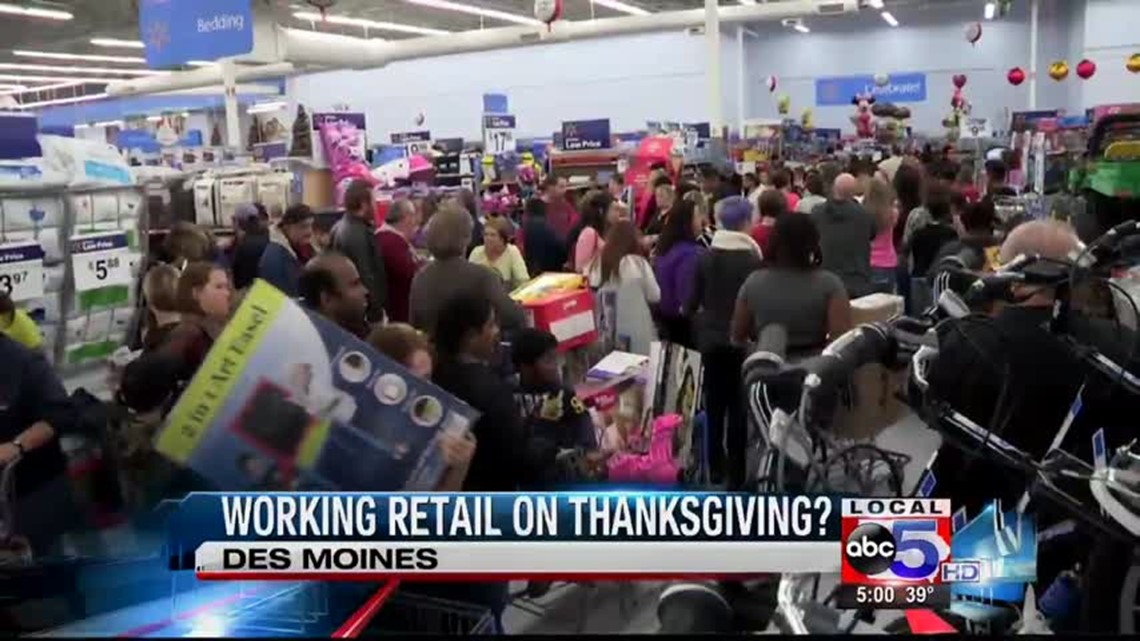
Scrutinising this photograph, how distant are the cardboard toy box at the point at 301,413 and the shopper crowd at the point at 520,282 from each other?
0.22 feet

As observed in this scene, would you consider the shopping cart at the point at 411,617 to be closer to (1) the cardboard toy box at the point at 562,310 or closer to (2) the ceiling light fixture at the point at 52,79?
(1) the cardboard toy box at the point at 562,310

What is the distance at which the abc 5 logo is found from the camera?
5.43 feet

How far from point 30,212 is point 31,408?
229 cm

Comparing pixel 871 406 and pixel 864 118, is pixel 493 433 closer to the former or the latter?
pixel 871 406

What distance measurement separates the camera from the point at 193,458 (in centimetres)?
167

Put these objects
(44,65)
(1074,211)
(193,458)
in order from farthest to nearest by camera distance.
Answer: (44,65) → (1074,211) → (193,458)

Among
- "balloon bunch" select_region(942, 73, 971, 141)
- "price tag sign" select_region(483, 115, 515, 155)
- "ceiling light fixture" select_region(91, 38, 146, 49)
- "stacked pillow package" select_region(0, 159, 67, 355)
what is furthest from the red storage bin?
"ceiling light fixture" select_region(91, 38, 146, 49)

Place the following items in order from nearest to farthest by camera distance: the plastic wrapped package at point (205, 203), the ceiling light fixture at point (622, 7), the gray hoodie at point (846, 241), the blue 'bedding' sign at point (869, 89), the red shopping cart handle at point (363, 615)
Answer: the red shopping cart handle at point (363, 615)
the gray hoodie at point (846, 241)
the plastic wrapped package at point (205, 203)
the ceiling light fixture at point (622, 7)
the blue 'bedding' sign at point (869, 89)

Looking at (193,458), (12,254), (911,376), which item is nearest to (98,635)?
(193,458)

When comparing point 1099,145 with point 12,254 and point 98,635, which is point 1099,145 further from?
point 98,635

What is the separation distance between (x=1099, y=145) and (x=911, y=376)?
500 cm

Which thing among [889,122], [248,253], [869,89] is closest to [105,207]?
[248,253]

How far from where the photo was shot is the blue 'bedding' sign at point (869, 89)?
21.8 meters

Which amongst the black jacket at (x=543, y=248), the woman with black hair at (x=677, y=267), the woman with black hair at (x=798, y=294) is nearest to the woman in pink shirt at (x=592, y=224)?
the black jacket at (x=543, y=248)
